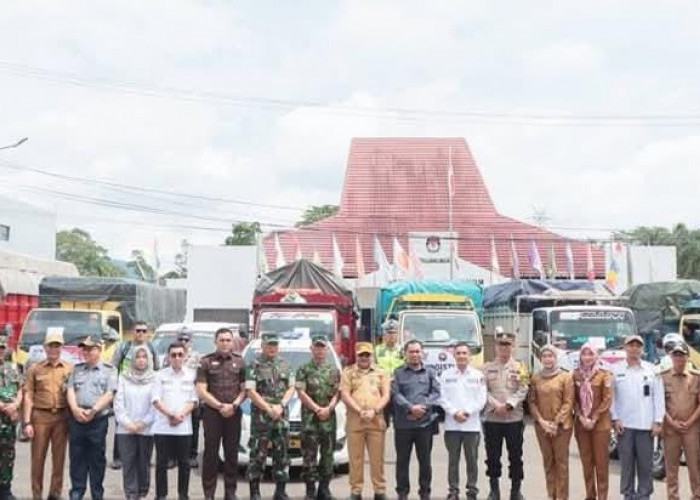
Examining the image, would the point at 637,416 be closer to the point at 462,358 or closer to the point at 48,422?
the point at 462,358

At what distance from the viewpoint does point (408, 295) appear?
21.7 metres

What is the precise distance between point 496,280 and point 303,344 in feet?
82.0

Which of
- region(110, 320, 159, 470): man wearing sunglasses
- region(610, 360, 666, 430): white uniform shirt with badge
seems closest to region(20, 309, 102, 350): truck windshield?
region(110, 320, 159, 470): man wearing sunglasses

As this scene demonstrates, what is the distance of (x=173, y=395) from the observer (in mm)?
10062

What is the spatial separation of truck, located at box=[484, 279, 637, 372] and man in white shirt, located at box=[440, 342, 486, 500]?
→ 16.4 feet

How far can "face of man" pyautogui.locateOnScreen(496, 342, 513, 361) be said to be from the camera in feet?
34.1

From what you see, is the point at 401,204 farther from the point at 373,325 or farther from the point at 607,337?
the point at 607,337

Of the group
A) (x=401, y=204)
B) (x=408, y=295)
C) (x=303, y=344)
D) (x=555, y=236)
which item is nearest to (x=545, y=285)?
(x=408, y=295)

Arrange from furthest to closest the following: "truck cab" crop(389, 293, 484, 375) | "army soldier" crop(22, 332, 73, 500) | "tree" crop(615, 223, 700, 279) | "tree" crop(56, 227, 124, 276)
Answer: "tree" crop(56, 227, 124, 276)
"tree" crop(615, 223, 700, 279)
"truck cab" crop(389, 293, 484, 375)
"army soldier" crop(22, 332, 73, 500)

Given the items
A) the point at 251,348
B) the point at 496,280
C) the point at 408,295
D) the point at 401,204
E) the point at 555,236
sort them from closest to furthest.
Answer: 1. the point at 251,348
2. the point at 408,295
3. the point at 496,280
4. the point at 555,236
5. the point at 401,204

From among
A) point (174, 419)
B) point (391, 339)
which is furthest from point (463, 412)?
point (391, 339)

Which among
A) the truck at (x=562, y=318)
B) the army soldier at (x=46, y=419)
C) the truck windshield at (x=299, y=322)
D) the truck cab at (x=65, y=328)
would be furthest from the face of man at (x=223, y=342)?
the truck cab at (x=65, y=328)

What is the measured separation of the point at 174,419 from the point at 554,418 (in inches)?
152

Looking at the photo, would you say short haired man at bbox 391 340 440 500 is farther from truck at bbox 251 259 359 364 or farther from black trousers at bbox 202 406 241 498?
truck at bbox 251 259 359 364
